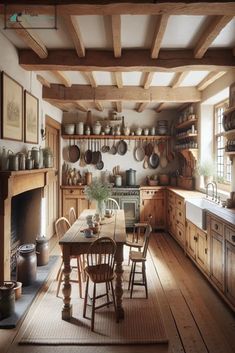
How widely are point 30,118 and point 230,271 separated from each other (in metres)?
3.03

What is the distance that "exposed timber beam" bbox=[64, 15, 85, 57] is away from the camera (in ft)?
7.69

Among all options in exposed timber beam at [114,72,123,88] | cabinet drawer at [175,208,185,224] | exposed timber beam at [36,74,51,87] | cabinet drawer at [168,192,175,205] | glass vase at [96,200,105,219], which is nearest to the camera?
glass vase at [96,200,105,219]

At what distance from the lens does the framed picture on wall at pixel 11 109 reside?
284cm

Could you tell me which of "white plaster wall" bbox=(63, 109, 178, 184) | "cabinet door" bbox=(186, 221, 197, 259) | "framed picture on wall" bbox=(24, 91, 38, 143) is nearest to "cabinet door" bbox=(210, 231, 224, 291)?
"cabinet door" bbox=(186, 221, 197, 259)

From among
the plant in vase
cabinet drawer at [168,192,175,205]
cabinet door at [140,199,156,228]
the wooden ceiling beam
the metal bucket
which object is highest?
the wooden ceiling beam

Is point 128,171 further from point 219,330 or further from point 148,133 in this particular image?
point 219,330

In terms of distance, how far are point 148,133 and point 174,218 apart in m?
2.03

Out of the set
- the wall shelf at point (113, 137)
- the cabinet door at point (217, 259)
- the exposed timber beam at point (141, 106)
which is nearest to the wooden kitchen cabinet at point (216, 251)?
the cabinet door at point (217, 259)

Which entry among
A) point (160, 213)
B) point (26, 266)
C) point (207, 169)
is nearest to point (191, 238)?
point (207, 169)

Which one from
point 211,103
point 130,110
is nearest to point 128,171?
point 130,110

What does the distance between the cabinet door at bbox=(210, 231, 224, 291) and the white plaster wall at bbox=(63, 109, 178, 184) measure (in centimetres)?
338

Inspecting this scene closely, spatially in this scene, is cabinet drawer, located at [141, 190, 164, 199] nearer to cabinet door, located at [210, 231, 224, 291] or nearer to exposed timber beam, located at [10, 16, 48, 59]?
cabinet door, located at [210, 231, 224, 291]

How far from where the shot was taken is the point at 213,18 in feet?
7.88

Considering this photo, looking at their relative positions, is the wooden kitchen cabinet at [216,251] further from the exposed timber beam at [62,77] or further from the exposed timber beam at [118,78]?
the exposed timber beam at [62,77]
